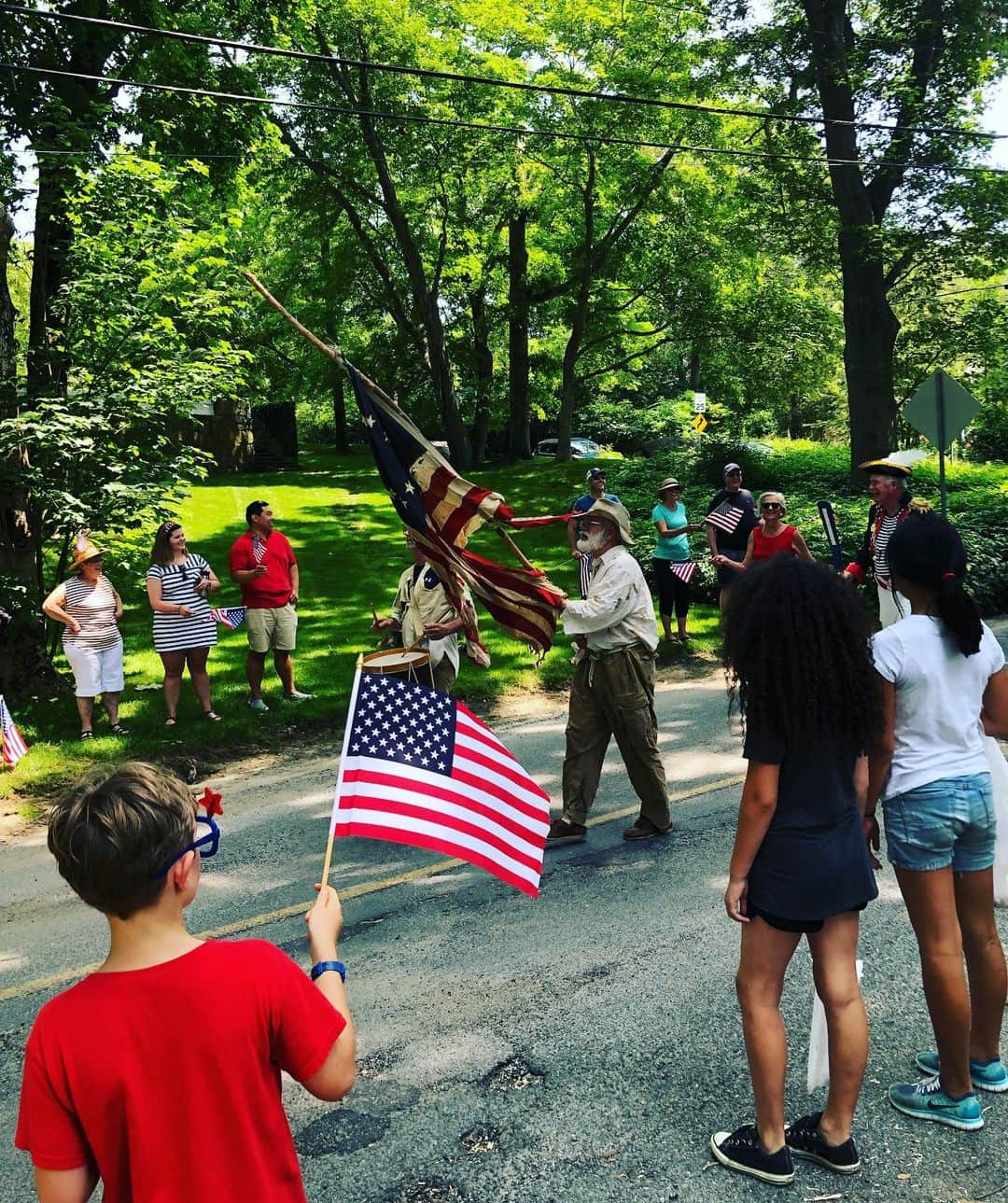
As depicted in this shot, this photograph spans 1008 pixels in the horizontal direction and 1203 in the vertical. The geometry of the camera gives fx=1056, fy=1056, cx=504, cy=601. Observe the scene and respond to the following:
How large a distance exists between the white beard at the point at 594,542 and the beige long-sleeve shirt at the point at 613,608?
8 cm

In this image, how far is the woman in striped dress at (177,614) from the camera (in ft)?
32.2

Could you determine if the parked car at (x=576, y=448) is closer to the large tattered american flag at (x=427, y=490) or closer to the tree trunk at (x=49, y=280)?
the tree trunk at (x=49, y=280)

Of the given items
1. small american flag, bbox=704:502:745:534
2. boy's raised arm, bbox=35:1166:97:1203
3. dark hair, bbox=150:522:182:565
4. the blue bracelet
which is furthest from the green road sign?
boy's raised arm, bbox=35:1166:97:1203

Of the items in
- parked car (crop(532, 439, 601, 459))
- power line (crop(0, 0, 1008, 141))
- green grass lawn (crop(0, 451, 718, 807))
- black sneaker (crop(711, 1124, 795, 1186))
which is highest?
power line (crop(0, 0, 1008, 141))

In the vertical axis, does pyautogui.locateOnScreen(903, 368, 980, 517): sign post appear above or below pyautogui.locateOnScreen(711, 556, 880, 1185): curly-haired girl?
above

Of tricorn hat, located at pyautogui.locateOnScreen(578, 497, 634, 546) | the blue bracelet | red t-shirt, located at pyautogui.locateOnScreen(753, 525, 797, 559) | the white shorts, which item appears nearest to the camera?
the blue bracelet

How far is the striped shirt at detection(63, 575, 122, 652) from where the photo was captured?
942 centimetres

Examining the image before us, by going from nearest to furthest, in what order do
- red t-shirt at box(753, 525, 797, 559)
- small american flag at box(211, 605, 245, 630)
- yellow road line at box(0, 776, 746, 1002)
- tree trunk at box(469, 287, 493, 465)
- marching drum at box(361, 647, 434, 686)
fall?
yellow road line at box(0, 776, 746, 1002)
marching drum at box(361, 647, 434, 686)
small american flag at box(211, 605, 245, 630)
red t-shirt at box(753, 525, 797, 559)
tree trunk at box(469, 287, 493, 465)

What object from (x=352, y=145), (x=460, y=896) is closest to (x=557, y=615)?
(x=460, y=896)

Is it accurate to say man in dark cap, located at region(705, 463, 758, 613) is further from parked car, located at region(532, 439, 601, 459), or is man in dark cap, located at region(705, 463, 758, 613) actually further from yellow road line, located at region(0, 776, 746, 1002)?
parked car, located at region(532, 439, 601, 459)

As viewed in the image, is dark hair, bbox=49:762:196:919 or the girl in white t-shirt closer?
dark hair, bbox=49:762:196:919

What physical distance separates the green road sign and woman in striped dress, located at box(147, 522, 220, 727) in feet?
30.7

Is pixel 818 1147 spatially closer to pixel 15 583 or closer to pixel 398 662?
pixel 398 662

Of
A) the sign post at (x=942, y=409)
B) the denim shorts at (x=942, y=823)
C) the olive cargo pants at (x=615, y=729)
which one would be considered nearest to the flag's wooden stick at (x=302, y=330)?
the olive cargo pants at (x=615, y=729)
